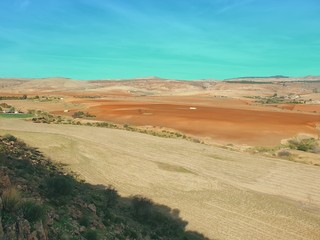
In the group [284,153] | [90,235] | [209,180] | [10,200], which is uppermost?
[10,200]

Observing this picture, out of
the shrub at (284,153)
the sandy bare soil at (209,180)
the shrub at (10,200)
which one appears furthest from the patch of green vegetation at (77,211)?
the shrub at (284,153)

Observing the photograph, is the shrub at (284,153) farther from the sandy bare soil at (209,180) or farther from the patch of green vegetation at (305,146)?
the patch of green vegetation at (305,146)

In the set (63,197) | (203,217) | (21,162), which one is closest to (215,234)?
(203,217)

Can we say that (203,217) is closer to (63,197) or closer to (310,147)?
(63,197)

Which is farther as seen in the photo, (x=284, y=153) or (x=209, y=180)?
(x=284, y=153)

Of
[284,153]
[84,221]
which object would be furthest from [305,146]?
[84,221]

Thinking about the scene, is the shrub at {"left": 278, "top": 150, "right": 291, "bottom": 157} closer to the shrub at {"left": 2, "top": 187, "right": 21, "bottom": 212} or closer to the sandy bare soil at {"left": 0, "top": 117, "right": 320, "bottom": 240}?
the sandy bare soil at {"left": 0, "top": 117, "right": 320, "bottom": 240}

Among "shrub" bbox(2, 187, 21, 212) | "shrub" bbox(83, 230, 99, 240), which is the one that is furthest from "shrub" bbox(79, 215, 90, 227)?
"shrub" bbox(2, 187, 21, 212)

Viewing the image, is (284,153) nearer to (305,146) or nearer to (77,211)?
(305,146)
